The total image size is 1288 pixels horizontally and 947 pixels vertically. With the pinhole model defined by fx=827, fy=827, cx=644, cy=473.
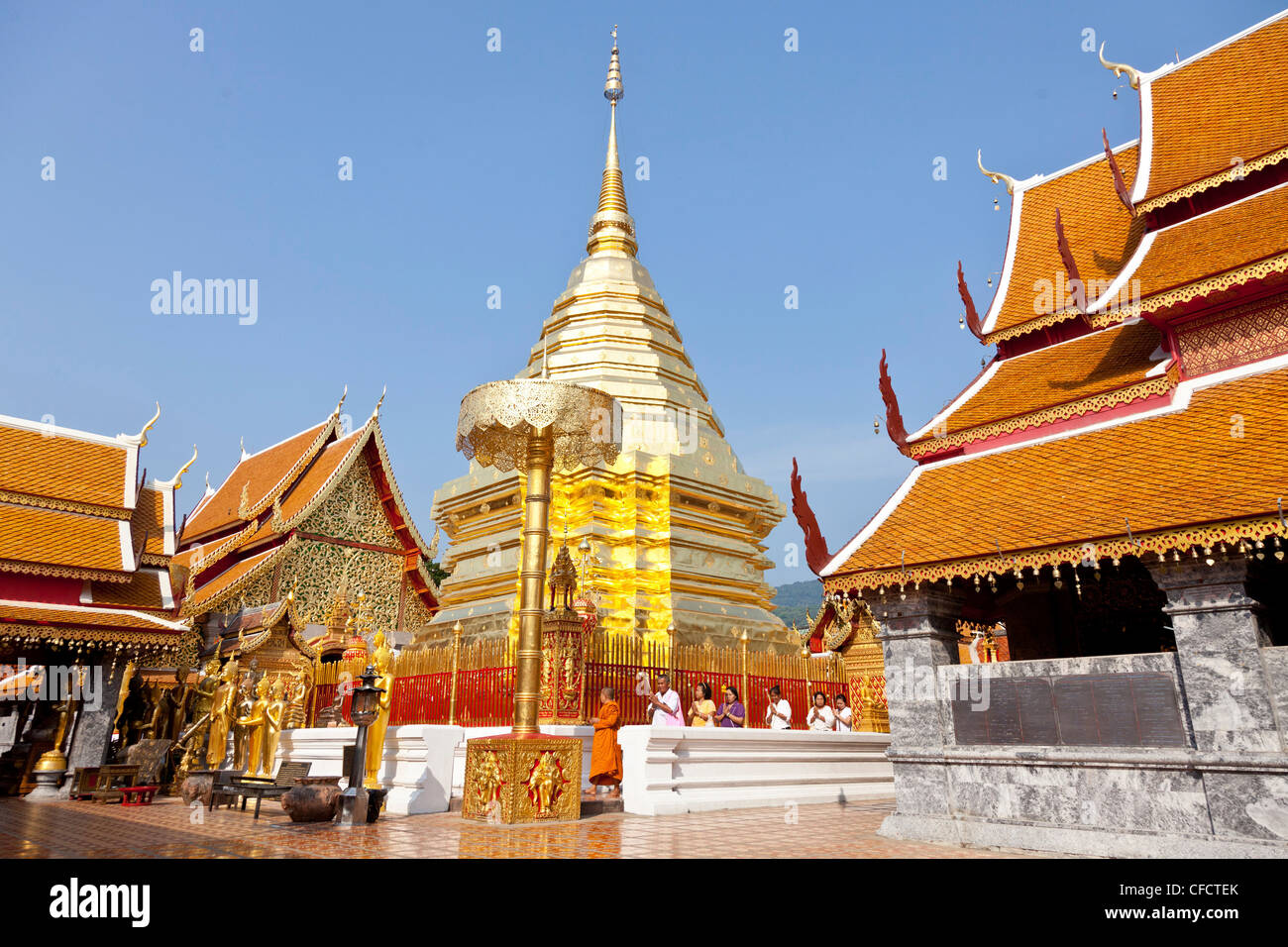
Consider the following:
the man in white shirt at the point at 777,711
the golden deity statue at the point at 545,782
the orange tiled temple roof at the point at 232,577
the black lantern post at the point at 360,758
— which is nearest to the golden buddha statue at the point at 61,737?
the orange tiled temple roof at the point at 232,577

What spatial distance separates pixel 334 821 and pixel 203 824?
4.65ft

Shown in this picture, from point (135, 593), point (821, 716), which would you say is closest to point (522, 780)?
point (821, 716)

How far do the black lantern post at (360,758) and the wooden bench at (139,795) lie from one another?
445cm

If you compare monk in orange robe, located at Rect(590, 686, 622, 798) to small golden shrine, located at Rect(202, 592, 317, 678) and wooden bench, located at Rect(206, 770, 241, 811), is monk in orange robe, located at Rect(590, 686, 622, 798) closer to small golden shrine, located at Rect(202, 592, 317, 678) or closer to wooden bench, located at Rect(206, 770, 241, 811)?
wooden bench, located at Rect(206, 770, 241, 811)

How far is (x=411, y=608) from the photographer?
2383cm

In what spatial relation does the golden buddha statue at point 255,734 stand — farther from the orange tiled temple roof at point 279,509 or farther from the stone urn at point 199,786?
the orange tiled temple roof at point 279,509

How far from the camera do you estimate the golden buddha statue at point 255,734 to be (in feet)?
40.0

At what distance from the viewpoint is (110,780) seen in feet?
38.4

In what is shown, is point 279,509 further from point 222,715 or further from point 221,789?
point 221,789

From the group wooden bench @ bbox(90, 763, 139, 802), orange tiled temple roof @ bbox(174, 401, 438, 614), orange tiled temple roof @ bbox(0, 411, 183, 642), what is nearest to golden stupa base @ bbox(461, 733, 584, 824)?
wooden bench @ bbox(90, 763, 139, 802)

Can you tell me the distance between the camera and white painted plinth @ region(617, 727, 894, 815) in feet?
30.5

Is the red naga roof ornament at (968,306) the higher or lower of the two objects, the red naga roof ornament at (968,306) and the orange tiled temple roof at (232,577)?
the higher
